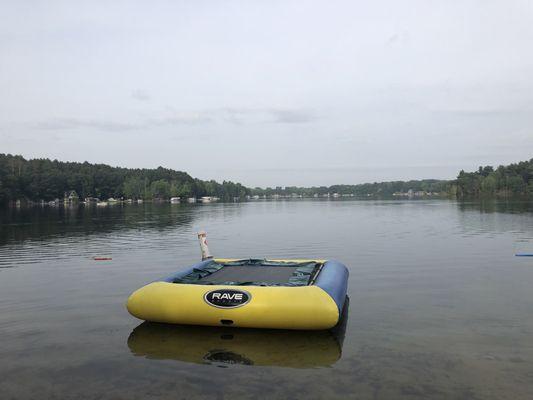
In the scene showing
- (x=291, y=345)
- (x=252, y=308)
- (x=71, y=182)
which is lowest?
(x=291, y=345)

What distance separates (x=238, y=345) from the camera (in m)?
9.05

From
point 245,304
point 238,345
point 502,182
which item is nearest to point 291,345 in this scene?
point 238,345

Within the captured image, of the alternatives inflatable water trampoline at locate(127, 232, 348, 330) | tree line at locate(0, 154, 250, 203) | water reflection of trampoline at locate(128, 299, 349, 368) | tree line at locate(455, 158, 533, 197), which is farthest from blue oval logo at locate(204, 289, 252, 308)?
tree line at locate(455, 158, 533, 197)

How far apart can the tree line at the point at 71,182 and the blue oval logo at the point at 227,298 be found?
133 metres

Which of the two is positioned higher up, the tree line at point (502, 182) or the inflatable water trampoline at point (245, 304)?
the tree line at point (502, 182)

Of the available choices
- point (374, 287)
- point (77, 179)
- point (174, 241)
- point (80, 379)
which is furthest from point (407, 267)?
point (77, 179)

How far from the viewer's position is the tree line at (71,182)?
136750 millimetres

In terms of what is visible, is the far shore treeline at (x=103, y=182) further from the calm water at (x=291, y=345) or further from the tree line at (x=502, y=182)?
the calm water at (x=291, y=345)

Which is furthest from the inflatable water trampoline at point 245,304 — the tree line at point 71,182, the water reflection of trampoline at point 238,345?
the tree line at point 71,182

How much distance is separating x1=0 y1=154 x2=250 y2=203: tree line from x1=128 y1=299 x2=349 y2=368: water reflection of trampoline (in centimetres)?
13202

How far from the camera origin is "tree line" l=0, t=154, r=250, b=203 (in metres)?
137

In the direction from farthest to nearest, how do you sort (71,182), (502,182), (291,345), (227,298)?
(502,182) < (71,182) < (227,298) < (291,345)

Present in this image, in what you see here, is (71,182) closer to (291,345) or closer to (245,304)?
(245,304)

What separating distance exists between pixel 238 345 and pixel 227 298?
995 mm
